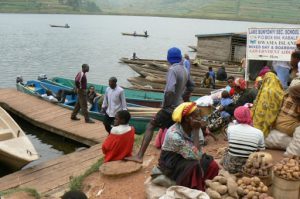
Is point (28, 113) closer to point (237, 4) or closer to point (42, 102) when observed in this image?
point (42, 102)

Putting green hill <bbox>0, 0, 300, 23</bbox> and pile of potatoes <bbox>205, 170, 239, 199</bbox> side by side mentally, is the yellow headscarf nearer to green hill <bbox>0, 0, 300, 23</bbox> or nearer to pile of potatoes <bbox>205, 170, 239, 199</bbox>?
pile of potatoes <bbox>205, 170, 239, 199</bbox>

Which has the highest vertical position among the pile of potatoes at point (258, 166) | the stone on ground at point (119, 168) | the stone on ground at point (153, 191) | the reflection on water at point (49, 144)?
the pile of potatoes at point (258, 166)

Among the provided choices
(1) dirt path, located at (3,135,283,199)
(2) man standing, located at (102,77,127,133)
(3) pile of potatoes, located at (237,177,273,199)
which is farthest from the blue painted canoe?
(3) pile of potatoes, located at (237,177,273,199)

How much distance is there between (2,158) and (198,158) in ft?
20.7

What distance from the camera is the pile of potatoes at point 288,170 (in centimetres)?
476

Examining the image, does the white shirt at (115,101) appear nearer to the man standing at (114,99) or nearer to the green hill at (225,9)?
the man standing at (114,99)

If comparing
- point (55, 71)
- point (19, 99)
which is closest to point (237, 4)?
point (55, 71)

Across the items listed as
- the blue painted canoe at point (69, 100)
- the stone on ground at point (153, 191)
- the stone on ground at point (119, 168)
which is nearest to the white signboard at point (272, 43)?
the blue painted canoe at point (69, 100)

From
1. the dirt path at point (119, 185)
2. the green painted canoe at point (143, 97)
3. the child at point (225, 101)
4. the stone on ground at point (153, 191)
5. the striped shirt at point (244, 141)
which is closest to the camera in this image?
the stone on ground at point (153, 191)

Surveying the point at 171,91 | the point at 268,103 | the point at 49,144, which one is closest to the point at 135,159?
the point at 171,91

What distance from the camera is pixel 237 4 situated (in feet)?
564

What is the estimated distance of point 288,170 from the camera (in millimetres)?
4793

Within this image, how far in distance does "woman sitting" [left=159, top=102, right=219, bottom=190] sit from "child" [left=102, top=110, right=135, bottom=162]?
1.74 metres

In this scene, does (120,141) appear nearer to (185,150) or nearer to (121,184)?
(121,184)
